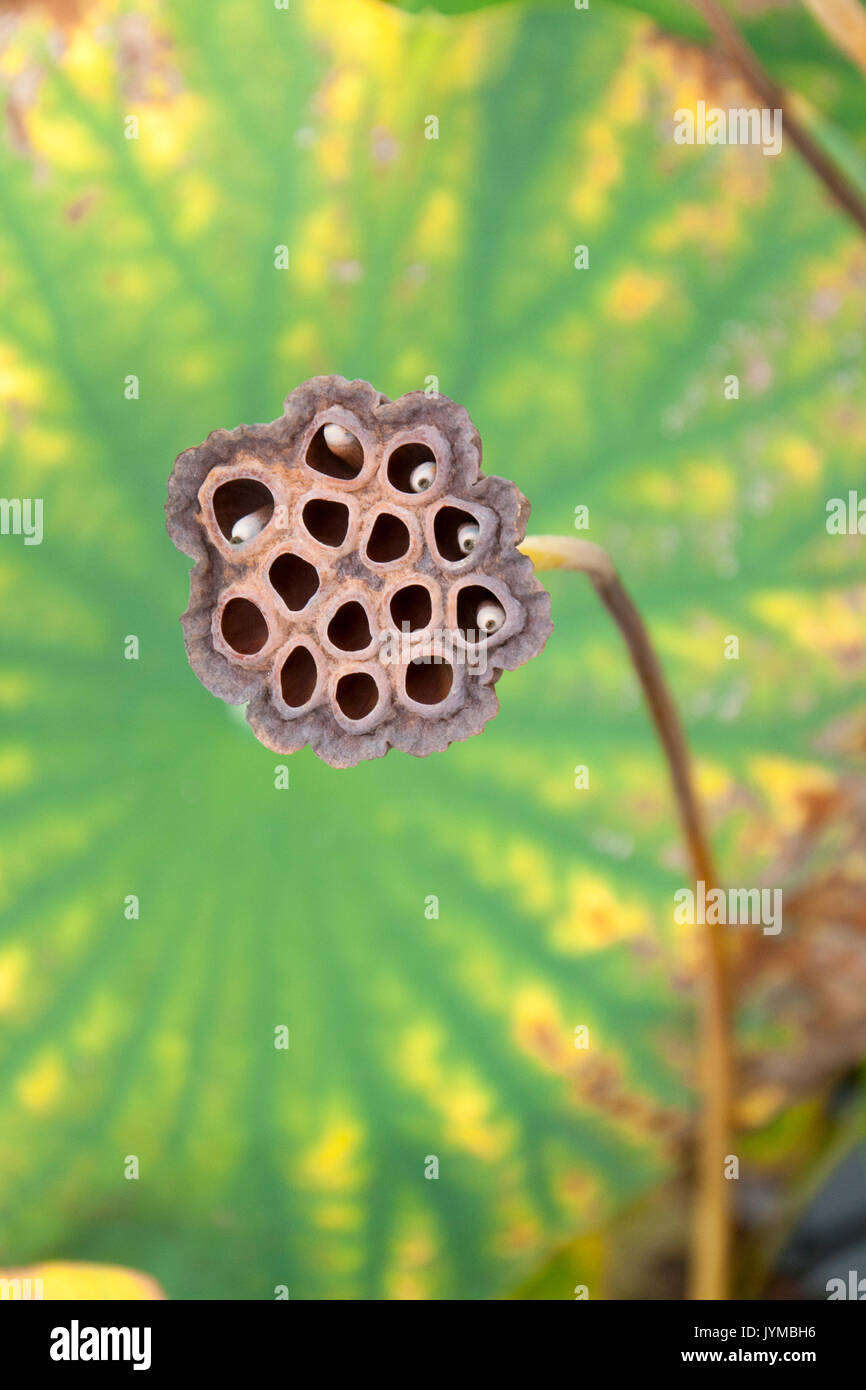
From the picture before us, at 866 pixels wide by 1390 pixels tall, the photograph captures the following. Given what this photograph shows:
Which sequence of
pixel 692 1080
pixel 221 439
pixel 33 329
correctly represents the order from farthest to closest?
pixel 692 1080 < pixel 33 329 < pixel 221 439

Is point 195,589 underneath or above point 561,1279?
above

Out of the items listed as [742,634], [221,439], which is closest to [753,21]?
[742,634]

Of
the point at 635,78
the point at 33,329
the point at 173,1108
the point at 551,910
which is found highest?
the point at 635,78

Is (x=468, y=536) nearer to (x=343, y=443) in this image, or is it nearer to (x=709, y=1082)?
(x=343, y=443)

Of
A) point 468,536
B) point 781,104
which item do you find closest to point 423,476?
point 468,536

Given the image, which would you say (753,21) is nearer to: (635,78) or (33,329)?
(635,78)

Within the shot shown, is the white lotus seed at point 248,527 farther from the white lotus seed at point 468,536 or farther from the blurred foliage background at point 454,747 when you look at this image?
the blurred foliage background at point 454,747
